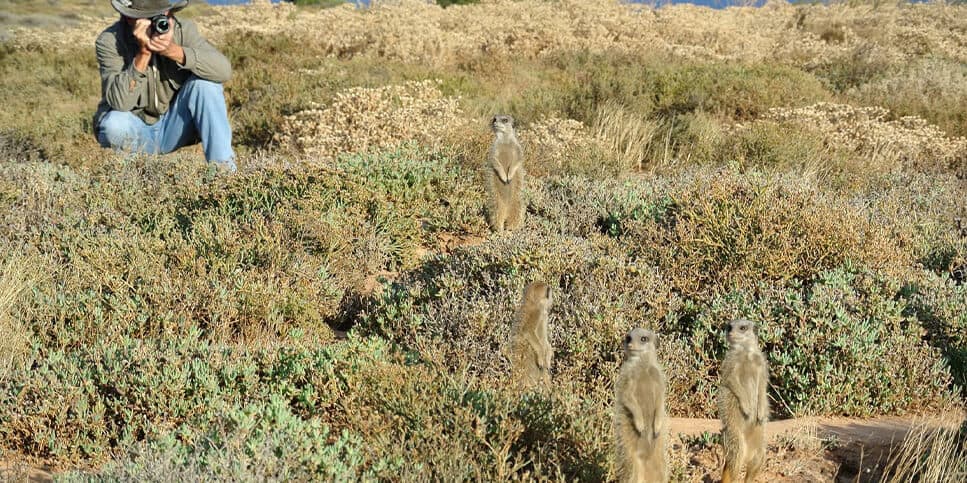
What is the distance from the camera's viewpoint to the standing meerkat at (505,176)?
246 inches

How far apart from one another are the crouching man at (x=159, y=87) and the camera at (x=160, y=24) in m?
0.01

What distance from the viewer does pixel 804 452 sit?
12.6 feet

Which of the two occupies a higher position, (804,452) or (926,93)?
(804,452)

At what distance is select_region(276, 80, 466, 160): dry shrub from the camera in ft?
31.9

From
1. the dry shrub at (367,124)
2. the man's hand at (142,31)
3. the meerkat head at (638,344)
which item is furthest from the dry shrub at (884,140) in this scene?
the meerkat head at (638,344)

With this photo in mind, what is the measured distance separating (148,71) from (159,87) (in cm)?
17

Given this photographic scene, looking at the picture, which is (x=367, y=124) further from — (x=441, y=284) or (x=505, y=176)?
(x=441, y=284)

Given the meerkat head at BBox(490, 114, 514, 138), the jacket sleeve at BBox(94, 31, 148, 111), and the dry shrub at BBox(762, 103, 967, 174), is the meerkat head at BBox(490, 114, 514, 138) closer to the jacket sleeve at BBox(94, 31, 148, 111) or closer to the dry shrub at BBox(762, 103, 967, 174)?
the jacket sleeve at BBox(94, 31, 148, 111)

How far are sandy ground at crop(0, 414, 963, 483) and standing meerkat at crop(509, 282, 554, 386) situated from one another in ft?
2.28

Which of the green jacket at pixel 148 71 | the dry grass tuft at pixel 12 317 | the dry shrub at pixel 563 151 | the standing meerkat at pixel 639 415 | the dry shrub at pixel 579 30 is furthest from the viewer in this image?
the dry shrub at pixel 579 30

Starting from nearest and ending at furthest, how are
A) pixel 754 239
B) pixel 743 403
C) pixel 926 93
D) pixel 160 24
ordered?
pixel 743 403 → pixel 754 239 → pixel 160 24 → pixel 926 93

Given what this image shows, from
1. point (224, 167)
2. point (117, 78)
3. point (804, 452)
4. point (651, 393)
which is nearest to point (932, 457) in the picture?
point (804, 452)

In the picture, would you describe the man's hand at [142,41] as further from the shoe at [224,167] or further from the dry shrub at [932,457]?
the dry shrub at [932,457]

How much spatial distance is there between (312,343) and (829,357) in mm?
2711
